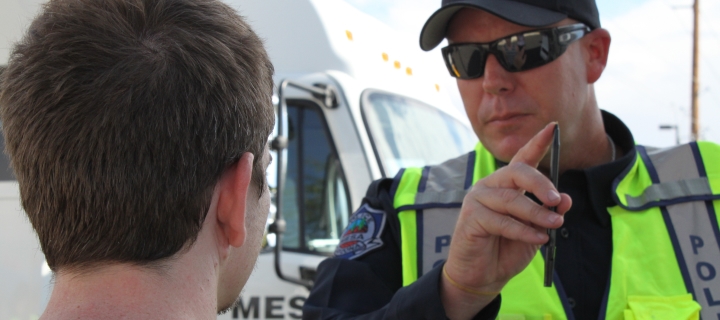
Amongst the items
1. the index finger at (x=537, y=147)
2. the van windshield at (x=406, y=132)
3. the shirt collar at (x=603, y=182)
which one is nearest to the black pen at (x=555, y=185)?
the index finger at (x=537, y=147)

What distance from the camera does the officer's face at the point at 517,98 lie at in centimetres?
218

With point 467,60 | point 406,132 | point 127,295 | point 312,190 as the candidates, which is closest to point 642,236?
point 467,60

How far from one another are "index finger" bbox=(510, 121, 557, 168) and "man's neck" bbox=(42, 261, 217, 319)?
0.86 m

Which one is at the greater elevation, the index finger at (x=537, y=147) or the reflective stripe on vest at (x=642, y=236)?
the index finger at (x=537, y=147)

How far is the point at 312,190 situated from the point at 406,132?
2.46ft

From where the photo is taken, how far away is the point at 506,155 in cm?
218

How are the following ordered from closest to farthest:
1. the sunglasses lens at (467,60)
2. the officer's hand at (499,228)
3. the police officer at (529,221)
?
the officer's hand at (499,228)
the police officer at (529,221)
the sunglasses lens at (467,60)

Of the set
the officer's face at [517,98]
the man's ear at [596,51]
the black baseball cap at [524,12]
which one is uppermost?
the black baseball cap at [524,12]

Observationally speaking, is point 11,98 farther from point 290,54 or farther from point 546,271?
point 290,54

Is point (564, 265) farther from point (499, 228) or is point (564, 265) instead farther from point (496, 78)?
point (496, 78)

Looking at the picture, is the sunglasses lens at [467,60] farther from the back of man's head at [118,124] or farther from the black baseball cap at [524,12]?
the back of man's head at [118,124]

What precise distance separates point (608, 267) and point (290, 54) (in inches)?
106

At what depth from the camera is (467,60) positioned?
2.25m

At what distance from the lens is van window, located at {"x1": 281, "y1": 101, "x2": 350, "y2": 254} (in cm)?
401
